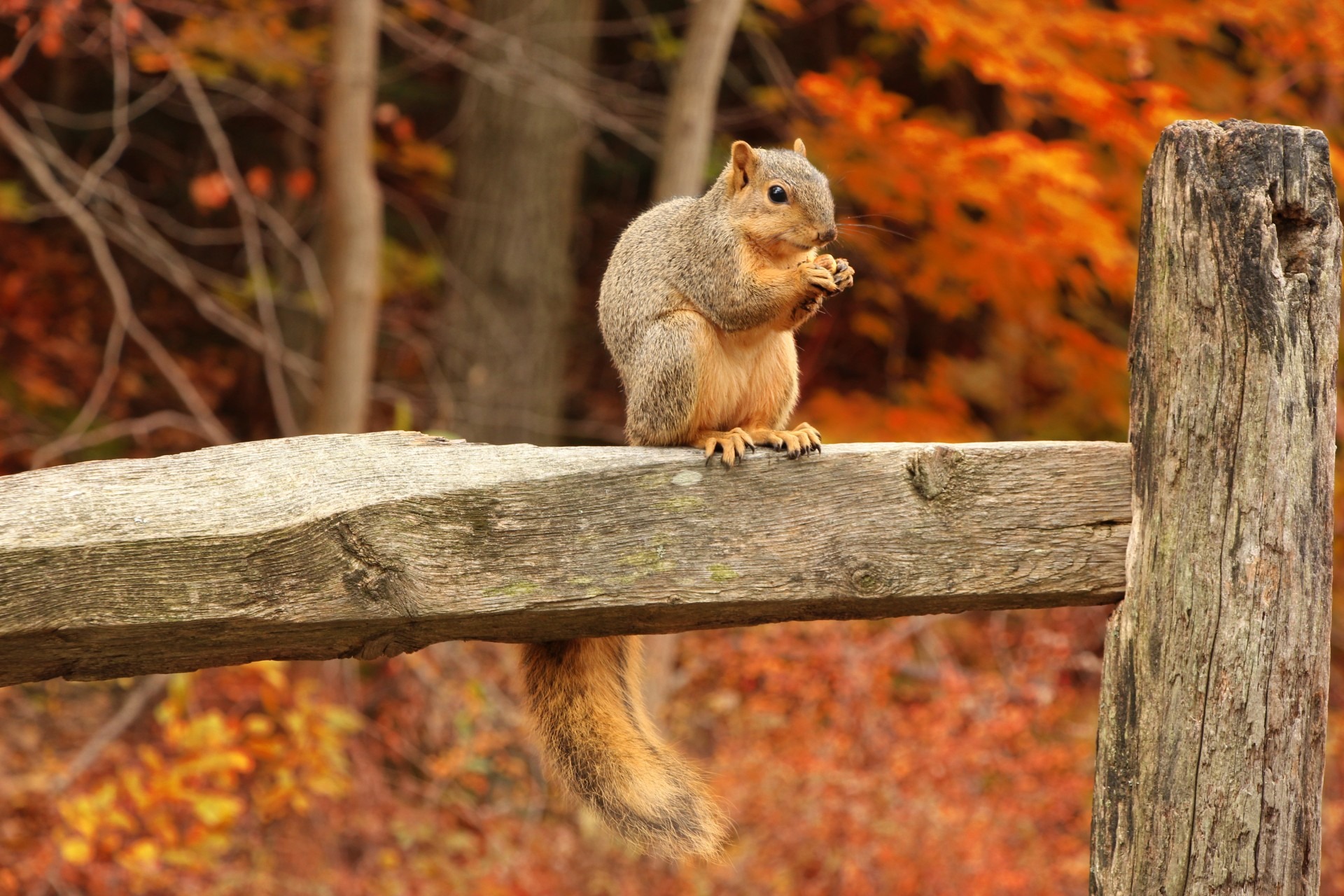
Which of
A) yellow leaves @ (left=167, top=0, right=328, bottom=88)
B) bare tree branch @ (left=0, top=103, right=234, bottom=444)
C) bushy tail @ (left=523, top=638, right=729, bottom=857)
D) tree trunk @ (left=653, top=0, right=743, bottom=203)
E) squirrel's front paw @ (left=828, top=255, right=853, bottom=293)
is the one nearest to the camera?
bushy tail @ (left=523, top=638, right=729, bottom=857)

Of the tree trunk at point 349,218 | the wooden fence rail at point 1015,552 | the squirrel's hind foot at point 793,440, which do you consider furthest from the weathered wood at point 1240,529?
the tree trunk at point 349,218

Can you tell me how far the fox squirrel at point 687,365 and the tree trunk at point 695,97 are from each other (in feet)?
7.51

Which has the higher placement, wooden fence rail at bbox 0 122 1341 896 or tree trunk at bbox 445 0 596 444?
tree trunk at bbox 445 0 596 444

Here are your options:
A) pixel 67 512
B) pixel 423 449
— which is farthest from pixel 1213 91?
pixel 67 512

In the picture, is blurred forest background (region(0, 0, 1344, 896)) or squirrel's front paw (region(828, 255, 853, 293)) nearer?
squirrel's front paw (region(828, 255, 853, 293))

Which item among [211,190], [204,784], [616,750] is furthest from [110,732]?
[616,750]

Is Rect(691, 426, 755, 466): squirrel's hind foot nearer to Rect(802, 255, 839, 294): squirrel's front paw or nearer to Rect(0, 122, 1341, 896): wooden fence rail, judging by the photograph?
Rect(0, 122, 1341, 896): wooden fence rail

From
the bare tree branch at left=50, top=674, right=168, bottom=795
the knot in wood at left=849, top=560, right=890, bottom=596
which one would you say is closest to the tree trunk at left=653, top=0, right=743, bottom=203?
the bare tree branch at left=50, top=674, right=168, bottom=795

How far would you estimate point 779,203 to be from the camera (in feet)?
8.37

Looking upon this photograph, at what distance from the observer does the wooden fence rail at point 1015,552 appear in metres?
1.58

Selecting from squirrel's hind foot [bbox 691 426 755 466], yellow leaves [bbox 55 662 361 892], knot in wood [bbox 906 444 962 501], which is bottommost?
yellow leaves [bbox 55 662 361 892]

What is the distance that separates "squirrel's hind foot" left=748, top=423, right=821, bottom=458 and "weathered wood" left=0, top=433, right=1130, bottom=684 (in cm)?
4

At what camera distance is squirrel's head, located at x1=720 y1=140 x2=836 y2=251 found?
253 centimetres

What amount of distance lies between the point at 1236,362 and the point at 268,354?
14.2ft
